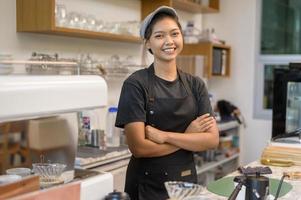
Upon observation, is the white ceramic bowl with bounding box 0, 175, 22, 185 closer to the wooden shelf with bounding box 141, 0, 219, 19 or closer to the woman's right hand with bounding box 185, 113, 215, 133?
the woman's right hand with bounding box 185, 113, 215, 133

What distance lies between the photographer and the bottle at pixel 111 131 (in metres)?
3.02

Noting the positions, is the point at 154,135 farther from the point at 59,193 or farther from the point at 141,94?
the point at 59,193

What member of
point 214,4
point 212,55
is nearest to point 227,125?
point 212,55

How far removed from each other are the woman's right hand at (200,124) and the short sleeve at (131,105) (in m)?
0.23

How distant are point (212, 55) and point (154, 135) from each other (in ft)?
8.79

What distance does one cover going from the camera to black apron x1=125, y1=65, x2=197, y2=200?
1.79m

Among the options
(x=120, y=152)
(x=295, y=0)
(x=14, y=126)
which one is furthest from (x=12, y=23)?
(x=295, y=0)

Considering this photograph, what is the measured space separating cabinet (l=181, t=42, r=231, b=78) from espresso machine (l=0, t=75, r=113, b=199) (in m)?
3.24

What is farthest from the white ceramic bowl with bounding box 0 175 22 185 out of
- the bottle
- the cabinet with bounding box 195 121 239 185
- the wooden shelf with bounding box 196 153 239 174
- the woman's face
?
the cabinet with bounding box 195 121 239 185

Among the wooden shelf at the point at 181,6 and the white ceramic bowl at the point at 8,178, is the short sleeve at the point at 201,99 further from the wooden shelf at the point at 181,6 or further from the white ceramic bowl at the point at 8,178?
the wooden shelf at the point at 181,6

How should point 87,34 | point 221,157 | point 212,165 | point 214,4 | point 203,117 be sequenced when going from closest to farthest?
1. point 203,117
2. point 87,34
3. point 212,165
4. point 221,157
5. point 214,4

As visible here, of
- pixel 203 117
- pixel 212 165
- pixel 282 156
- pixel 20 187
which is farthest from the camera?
pixel 212 165

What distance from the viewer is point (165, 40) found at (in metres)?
1.80

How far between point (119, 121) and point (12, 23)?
3.77ft
